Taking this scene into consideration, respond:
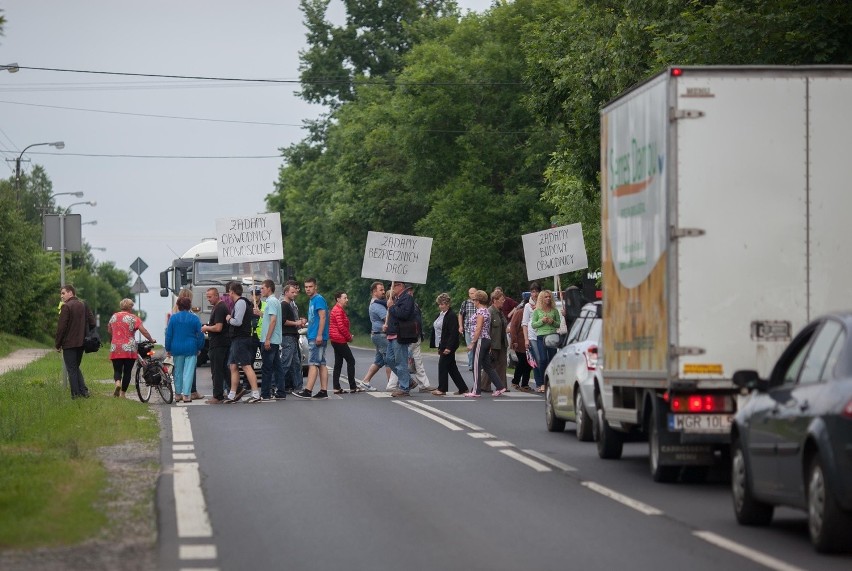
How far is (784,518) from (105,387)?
2108cm

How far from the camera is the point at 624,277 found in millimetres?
15234

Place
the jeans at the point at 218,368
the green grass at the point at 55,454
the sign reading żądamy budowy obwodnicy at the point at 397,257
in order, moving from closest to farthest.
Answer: the green grass at the point at 55,454 → the jeans at the point at 218,368 → the sign reading żądamy budowy obwodnicy at the point at 397,257

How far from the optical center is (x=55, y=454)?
16797 millimetres

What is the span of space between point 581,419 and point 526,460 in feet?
8.47

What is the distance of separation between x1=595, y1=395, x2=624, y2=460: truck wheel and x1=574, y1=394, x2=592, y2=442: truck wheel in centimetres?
163

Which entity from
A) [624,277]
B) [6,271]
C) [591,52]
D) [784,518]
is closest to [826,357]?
[784,518]

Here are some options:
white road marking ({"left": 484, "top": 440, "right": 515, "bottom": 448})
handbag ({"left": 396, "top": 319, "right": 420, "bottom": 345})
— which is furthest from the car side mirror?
handbag ({"left": 396, "top": 319, "right": 420, "bottom": 345})

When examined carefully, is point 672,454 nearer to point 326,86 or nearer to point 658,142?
point 658,142

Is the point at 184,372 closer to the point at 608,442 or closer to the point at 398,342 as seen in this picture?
the point at 398,342

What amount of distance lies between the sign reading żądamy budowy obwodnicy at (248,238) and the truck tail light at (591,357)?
1523 centimetres

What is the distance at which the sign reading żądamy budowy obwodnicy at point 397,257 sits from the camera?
110 ft

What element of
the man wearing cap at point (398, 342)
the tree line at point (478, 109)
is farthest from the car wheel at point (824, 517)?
the man wearing cap at point (398, 342)

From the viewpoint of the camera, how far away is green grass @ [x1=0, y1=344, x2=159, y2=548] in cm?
1144

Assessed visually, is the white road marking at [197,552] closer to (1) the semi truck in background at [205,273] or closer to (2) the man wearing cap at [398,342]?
(2) the man wearing cap at [398,342]
